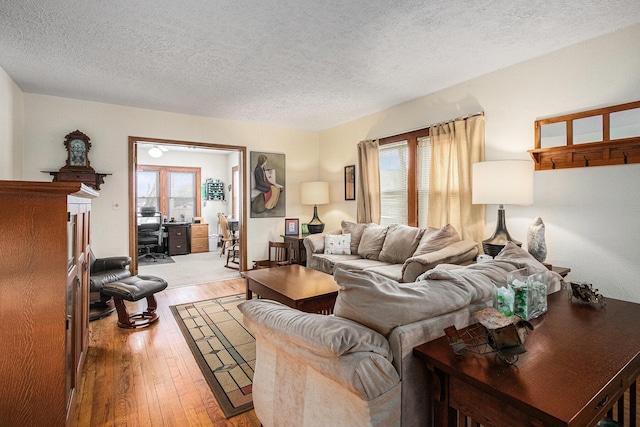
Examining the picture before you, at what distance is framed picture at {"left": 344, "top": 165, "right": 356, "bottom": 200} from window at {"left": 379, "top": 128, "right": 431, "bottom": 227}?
55 centimetres

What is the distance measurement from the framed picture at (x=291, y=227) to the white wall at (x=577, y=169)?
3.31 meters

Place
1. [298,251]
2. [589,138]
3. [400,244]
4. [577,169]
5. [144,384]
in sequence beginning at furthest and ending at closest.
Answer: [298,251]
[400,244]
[577,169]
[589,138]
[144,384]

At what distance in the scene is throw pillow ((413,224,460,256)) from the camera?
11.1ft

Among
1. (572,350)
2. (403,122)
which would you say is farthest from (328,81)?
(572,350)

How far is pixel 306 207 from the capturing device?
6.15 m

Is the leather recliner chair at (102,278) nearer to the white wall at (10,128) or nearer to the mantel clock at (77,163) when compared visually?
the mantel clock at (77,163)

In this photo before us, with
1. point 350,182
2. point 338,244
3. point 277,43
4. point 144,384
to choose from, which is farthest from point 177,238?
point 277,43

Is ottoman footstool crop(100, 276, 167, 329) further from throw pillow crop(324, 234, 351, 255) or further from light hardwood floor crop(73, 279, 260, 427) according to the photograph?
throw pillow crop(324, 234, 351, 255)

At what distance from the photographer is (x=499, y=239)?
3.02 metres

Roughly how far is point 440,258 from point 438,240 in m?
0.40

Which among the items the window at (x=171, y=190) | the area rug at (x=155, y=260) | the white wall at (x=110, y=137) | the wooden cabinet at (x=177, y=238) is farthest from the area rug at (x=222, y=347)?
the window at (x=171, y=190)

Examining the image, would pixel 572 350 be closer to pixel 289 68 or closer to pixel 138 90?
pixel 289 68

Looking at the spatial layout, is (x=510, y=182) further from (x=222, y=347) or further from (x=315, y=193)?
(x=315, y=193)

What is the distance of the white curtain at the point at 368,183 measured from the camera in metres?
4.83
